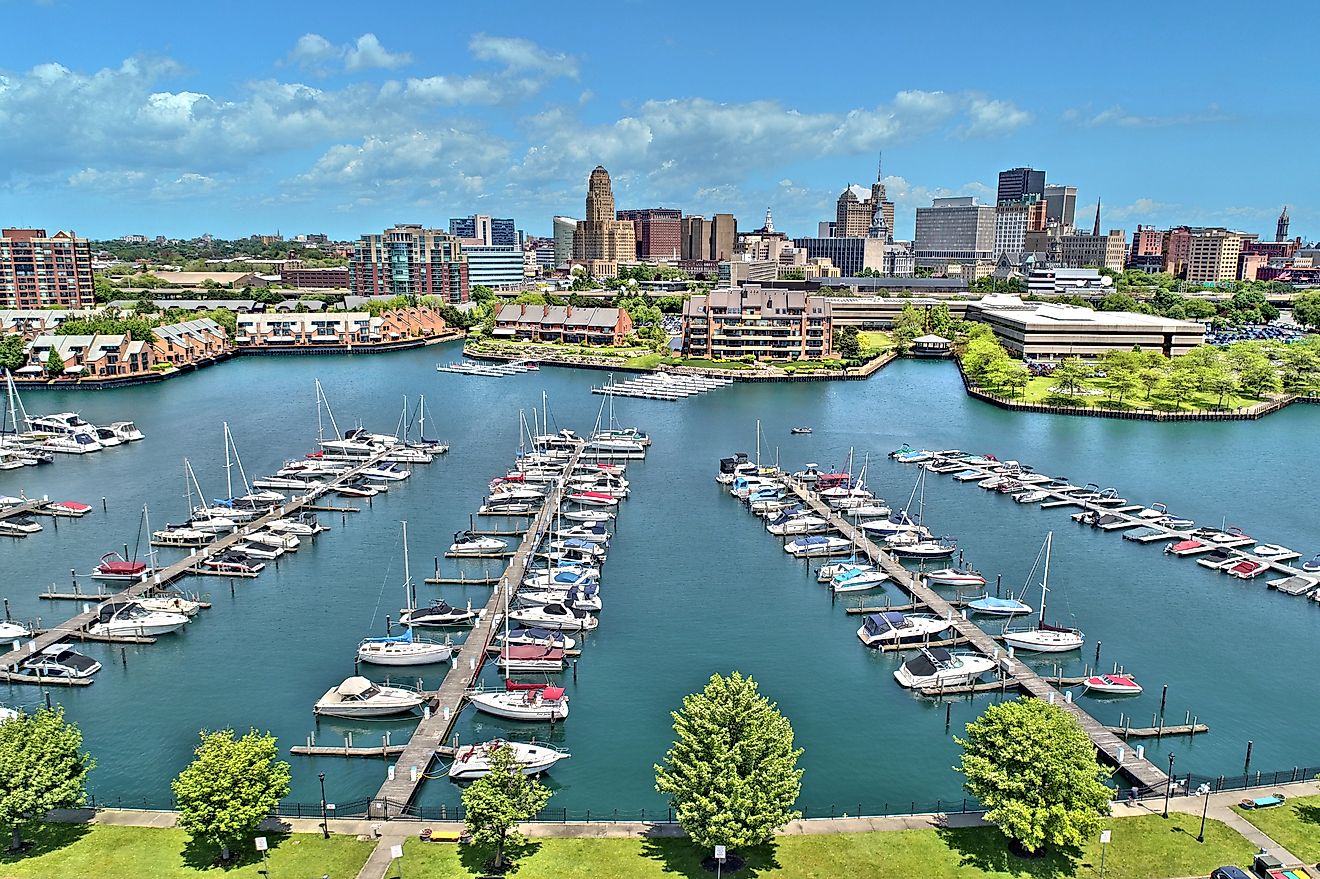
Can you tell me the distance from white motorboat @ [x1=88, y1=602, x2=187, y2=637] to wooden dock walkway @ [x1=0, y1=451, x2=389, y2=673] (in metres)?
0.29

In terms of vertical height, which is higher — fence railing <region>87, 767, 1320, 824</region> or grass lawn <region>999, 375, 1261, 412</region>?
grass lawn <region>999, 375, 1261, 412</region>

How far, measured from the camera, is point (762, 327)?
106812 mm

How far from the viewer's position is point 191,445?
63.5 meters

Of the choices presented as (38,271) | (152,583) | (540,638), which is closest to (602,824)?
(540,638)

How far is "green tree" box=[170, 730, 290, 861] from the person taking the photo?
19344 mm

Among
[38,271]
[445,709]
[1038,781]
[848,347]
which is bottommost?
[445,709]

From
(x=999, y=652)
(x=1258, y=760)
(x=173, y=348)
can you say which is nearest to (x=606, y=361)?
(x=173, y=348)

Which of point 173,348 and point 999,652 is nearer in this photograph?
point 999,652

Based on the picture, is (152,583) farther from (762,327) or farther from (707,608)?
(762,327)

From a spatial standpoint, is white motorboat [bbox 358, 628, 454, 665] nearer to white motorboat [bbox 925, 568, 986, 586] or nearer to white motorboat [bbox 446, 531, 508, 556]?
white motorboat [bbox 446, 531, 508, 556]

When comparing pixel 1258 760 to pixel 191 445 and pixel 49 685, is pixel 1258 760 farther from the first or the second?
pixel 191 445

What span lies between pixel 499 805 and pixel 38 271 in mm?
144507

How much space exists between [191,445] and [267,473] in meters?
11.5

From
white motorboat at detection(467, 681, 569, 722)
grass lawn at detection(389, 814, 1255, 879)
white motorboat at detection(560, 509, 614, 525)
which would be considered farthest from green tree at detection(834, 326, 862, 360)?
grass lawn at detection(389, 814, 1255, 879)
